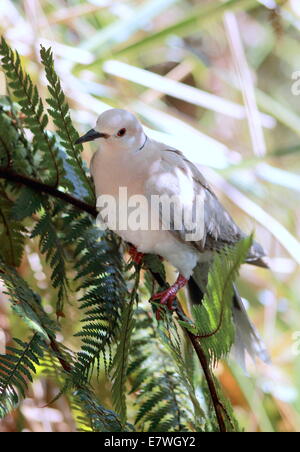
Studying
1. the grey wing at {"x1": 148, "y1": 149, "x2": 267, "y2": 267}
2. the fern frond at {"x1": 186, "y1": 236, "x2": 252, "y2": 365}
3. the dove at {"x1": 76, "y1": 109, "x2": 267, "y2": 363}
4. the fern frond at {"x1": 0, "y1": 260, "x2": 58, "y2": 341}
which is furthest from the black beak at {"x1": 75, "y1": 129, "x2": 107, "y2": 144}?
the fern frond at {"x1": 186, "y1": 236, "x2": 252, "y2": 365}

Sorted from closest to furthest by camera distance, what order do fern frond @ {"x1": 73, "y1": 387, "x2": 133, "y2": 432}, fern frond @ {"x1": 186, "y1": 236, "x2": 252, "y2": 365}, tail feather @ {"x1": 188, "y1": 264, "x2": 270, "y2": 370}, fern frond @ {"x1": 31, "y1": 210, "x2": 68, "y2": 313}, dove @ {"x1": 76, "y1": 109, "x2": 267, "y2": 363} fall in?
fern frond @ {"x1": 186, "y1": 236, "x2": 252, "y2": 365} < fern frond @ {"x1": 73, "y1": 387, "x2": 133, "y2": 432} < fern frond @ {"x1": 31, "y1": 210, "x2": 68, "y2": 313} < dove @ {"x1": 76, "y1": 109, "x2": 267, "y2": 363} < tail feather @ {"x1": 188, "y1": 264, "x2": 270, "y2": 370}

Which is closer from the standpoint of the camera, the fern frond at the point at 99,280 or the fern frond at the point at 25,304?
the fern frond at the point at 25,304

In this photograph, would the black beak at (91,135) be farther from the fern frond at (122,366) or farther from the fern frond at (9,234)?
the fern frond at (122,366)

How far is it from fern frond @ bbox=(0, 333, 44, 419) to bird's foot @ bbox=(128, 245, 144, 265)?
1.00 feet

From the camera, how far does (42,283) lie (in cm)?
112

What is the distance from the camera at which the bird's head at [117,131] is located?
3.11 ft

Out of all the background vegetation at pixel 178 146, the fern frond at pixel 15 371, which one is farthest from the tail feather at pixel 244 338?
the fern frond at pixel 15 371

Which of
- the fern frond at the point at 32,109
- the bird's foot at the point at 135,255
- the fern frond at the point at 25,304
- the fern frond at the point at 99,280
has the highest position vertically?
the fern frond at the point at 32,109

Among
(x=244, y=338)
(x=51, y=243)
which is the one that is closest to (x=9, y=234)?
(x=51, y=243)

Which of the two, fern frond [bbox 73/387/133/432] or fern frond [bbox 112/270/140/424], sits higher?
fern frond [bbox 112/270/140/424]

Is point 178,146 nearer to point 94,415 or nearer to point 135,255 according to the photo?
point 135,255

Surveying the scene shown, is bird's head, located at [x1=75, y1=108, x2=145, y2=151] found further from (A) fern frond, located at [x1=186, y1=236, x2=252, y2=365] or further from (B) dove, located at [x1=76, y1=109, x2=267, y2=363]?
(A) fern frond, located at [x1=186, y1=236, x2=252, y2=365]

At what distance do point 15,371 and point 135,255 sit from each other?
0.37 metres

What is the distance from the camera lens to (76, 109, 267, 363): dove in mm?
961
